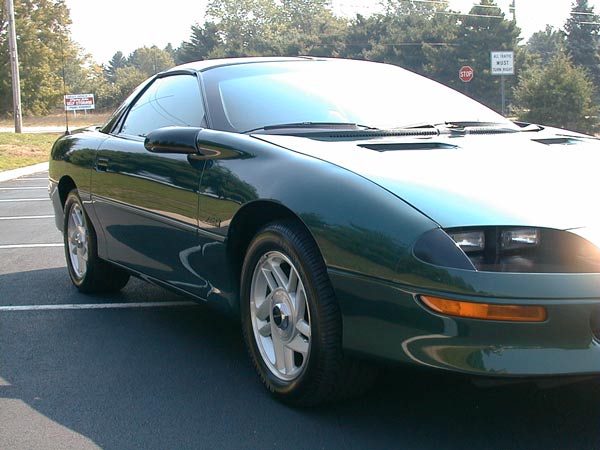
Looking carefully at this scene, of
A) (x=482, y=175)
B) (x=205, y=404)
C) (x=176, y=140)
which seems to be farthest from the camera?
(x=176, y=140)

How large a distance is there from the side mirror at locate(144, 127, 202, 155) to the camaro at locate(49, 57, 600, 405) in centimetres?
1

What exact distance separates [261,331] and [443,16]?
206 feet

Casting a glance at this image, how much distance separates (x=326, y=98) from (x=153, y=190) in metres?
0.98

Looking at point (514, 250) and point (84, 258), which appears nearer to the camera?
point (514, 250)

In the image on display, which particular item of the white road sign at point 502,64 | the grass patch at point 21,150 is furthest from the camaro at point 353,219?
the white road sign at point 502,64

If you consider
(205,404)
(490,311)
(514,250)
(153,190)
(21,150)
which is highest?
(153,190)

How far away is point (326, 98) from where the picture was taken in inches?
158

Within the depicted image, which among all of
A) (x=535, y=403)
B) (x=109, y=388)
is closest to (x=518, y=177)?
(x=535, y=403)

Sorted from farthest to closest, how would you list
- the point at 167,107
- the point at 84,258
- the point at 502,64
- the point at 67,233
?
the point at 502,64, the point at 67,233, the point at 84,258, the point at 167,107

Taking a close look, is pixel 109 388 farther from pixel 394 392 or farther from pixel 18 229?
pixel 18 229

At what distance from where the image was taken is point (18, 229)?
8.99 m

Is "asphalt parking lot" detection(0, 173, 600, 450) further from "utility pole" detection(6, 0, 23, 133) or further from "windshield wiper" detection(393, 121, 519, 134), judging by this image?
"utility pole" detection(6, 0, 23, 133)

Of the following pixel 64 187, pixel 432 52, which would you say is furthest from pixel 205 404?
pixel 432 52

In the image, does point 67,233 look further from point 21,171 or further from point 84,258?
point 21,171
